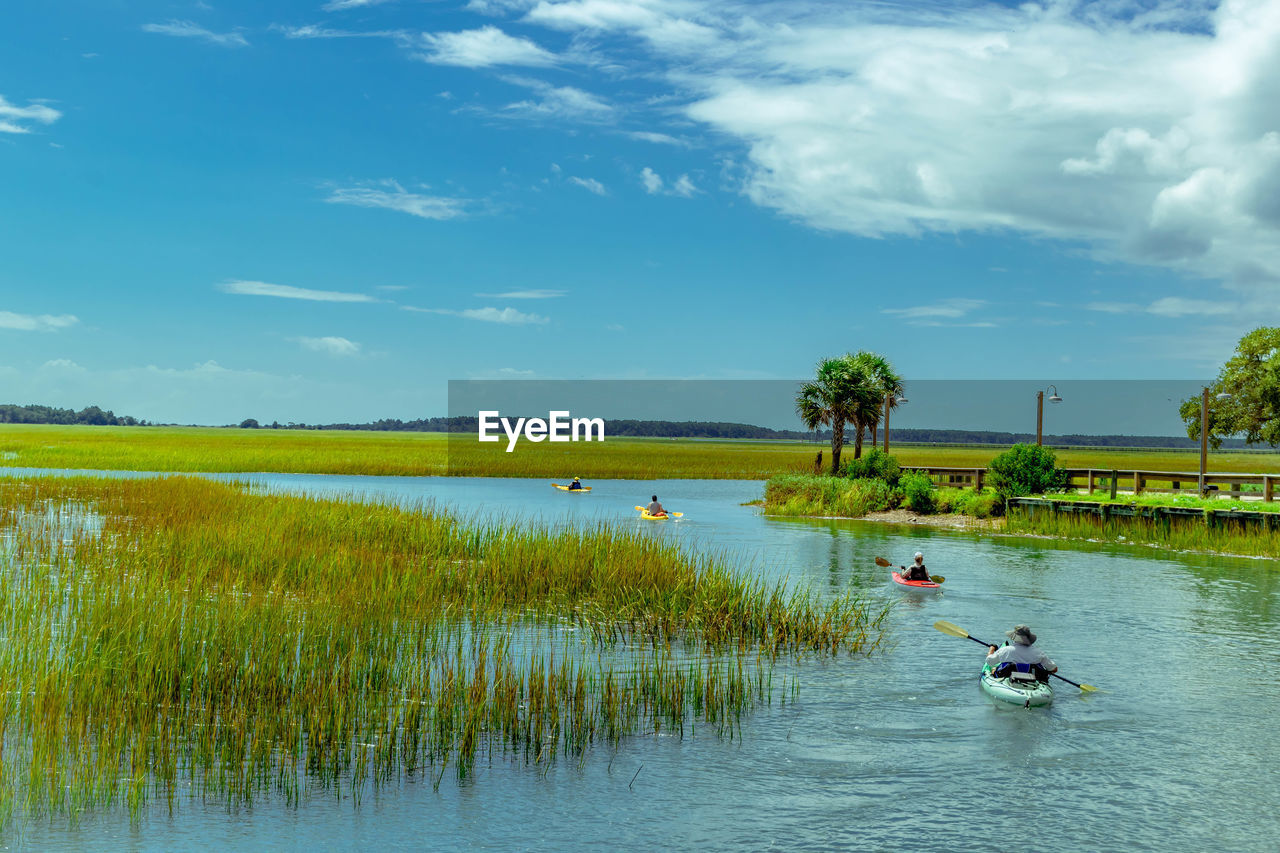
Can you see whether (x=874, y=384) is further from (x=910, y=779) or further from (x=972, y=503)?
(x=910, y=779)

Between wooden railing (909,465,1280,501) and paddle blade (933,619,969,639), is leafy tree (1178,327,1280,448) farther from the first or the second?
paddle blade (933,619,969,639)

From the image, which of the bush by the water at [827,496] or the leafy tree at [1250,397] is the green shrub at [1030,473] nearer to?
the bush by the water at [827,496]

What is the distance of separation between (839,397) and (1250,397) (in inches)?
1393

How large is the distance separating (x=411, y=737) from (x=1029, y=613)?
600 inches

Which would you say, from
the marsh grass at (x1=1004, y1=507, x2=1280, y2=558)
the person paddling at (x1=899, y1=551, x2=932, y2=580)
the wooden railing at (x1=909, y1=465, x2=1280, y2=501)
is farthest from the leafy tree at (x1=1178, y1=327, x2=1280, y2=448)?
the person paddling at (x1=899, y1=551, x2=932, y2=580)

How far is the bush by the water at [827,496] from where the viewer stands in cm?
4913

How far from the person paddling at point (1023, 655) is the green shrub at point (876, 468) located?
37.3 meters

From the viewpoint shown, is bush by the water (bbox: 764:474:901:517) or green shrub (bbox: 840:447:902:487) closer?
bush by the water (bbox: 764:474:901:517)

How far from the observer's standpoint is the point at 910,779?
34.2 feet

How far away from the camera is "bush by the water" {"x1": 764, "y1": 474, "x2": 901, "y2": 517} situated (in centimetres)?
4913

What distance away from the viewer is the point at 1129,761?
→ 37.3ft

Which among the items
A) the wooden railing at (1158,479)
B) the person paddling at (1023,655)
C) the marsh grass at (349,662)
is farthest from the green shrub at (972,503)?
the person paddling at (1023,655)

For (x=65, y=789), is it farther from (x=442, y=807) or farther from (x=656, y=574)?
(x=656, y=574)

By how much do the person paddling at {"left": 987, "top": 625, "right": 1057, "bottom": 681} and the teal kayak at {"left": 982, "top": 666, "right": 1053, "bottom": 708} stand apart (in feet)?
0.64
